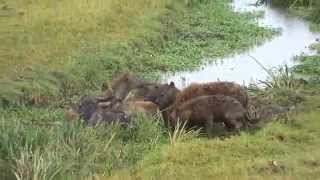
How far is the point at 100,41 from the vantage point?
19672 mm

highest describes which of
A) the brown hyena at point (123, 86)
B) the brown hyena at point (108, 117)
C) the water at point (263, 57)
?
the brown hyena at point (123, 86)

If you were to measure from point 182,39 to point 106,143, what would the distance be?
39.4ft

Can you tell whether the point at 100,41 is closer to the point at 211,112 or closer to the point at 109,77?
the point at 109,77

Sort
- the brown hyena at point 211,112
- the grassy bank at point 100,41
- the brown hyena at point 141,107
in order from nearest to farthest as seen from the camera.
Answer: the brown hyena at point 211,112, the brown hyena at point 141,107, the grassy bank at point 100,41

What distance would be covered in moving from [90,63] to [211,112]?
5350mm

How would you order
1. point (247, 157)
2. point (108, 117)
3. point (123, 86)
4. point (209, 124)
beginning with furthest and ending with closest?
1. point (123, 86)
2. point (209, 124)
3. point (108, 117)
4. point (247, 157)

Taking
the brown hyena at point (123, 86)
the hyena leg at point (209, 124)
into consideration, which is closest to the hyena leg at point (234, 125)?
the hyena leg at point (209, 124)

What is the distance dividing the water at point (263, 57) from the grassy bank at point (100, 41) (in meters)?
0.45

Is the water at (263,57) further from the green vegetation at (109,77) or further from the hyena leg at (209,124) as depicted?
the hyena leg at (209,124)

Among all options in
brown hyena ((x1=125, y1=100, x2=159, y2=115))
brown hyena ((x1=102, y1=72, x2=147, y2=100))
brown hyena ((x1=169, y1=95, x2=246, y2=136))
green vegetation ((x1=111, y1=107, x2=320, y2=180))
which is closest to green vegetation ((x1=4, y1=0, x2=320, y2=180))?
green vegetation ((x1=111, y1=107, x2=320, y2=180))

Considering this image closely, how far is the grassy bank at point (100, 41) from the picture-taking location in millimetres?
16016

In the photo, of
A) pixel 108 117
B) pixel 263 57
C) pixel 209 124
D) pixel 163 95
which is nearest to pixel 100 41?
pixel 263 57

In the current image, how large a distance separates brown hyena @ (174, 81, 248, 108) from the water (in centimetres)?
413

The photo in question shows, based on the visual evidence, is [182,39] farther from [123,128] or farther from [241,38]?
[123,128]
